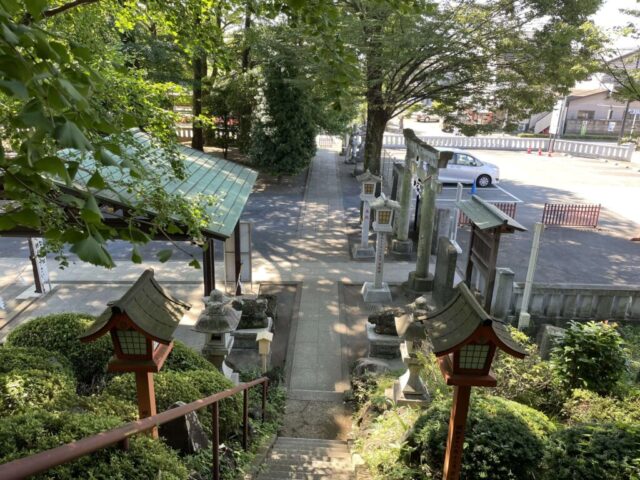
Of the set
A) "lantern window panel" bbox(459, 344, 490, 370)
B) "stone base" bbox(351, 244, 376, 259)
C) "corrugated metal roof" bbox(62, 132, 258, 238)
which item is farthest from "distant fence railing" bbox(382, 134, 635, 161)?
"lantern window panel" bbox(459, 344, 490, 370)

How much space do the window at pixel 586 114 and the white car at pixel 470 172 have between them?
88.2ft

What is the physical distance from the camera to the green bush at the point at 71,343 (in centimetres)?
611

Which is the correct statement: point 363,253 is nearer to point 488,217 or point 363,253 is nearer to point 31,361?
point 488,217

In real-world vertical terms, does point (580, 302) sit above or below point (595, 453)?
below

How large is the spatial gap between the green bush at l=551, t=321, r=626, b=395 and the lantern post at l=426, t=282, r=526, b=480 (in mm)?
2994

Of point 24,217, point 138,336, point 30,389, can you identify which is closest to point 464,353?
point 138,336

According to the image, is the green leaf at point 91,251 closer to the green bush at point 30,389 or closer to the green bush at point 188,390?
the green bush at point 30,389

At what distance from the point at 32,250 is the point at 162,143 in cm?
672

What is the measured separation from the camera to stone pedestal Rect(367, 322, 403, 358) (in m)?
9.16

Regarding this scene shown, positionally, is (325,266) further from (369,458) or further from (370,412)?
(369,458)

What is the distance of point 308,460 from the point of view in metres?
5.86

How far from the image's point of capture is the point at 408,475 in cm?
488

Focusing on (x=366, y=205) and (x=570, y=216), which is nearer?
(x=366, y=205)

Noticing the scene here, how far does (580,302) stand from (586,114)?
4052 centimetres
